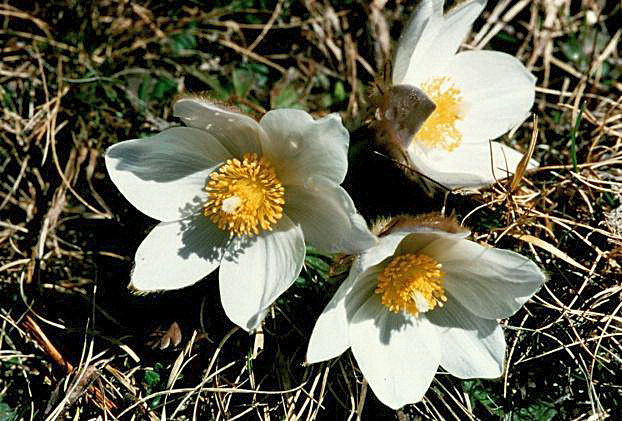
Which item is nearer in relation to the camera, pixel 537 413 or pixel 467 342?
pixel 467 342

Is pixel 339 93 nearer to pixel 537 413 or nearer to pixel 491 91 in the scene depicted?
pixel 491 91

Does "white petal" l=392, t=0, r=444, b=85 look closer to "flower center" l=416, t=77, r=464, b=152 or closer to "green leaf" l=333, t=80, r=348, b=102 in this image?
"flower center" l=416, t=77, r=464, b=152

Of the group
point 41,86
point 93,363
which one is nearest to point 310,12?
point 41,86

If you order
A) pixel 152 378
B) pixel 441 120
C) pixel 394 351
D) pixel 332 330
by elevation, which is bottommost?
pixel 152 378

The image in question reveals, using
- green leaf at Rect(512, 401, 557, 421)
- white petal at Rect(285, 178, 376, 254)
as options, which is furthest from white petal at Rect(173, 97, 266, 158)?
green leaf at Rect(512, 401, 557, 421)

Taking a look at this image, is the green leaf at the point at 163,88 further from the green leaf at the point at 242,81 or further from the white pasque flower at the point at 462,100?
the white pasque flower at the point at 462,100

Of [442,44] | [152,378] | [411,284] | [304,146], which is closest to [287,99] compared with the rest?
[442,44]

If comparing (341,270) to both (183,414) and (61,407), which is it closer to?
(183,414)
